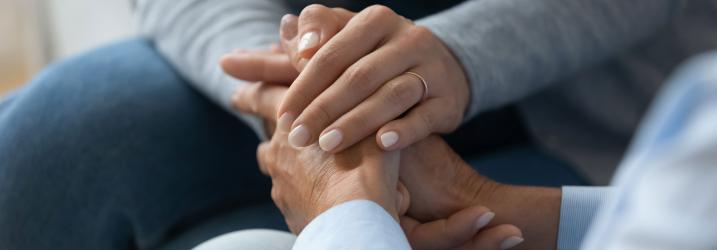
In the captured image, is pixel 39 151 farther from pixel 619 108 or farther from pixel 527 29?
pixel 619 108

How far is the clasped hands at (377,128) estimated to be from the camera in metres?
0.67

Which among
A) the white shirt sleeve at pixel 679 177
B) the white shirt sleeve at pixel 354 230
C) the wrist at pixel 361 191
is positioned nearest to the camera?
the white shirt sleeve at pixel 679 177

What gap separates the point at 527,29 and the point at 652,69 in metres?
0.22

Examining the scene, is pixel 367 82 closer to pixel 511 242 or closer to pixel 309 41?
pixel 309 41

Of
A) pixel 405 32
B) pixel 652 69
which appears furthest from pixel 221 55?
pixel 652 69

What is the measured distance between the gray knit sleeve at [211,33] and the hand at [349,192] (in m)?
0.13

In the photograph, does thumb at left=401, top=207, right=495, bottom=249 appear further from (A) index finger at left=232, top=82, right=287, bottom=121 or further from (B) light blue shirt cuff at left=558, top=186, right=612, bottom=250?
(A) index finger at left=232, top=82, right=287, bottom=121

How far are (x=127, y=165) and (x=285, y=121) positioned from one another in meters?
0.22

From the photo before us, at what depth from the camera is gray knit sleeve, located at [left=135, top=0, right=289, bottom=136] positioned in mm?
875

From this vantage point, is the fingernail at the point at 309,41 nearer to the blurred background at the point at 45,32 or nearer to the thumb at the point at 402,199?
the thumb at the point at 402,199

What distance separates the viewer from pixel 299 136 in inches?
26.4

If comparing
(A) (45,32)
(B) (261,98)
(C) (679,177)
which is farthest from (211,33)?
(A) (45,32)

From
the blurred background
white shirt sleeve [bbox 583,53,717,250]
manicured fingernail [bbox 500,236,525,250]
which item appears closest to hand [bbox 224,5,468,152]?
manicured fingernail [bbox 500,236,525,250]

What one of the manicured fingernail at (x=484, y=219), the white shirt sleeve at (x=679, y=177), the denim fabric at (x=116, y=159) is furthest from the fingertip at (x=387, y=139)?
the white shirt sleeve at (x=679, y=177)
